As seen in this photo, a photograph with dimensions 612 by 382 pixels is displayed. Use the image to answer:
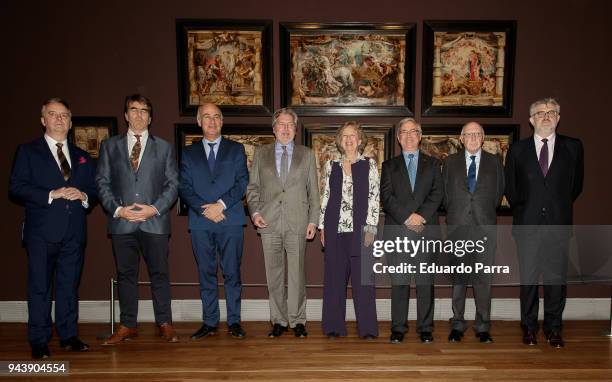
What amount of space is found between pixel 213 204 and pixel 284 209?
63cm

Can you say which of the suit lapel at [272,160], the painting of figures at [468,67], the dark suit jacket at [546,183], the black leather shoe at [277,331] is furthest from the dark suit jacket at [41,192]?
the dark suit jacket at [546,183]

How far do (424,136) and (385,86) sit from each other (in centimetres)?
65

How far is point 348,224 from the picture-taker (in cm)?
379

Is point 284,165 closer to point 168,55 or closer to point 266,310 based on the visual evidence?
point 266,310

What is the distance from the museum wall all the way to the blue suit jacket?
0.72 meters

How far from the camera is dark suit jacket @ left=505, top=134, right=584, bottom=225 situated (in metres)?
3.71

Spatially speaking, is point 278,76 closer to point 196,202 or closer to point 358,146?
point 358,146

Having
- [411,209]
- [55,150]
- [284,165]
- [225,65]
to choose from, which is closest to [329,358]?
[411,209]

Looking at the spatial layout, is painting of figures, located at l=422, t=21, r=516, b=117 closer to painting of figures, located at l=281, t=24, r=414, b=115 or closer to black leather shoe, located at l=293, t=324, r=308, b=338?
painting of figures, located at l=281, t=24, r=414, b=115

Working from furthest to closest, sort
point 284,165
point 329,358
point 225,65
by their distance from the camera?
point 225,65 → point 284,165 → point 329,358

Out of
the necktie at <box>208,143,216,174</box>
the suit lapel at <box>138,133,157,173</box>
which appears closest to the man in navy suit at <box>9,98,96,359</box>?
the suit lapel at <box>138,133,157,173</box>

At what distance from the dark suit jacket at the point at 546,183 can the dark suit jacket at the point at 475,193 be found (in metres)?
0.16

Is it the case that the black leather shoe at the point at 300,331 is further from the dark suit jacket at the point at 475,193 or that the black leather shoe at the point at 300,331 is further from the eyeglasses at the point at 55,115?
the eyeglasses at the point at 55,115

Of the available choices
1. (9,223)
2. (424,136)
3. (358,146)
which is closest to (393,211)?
(358,146)
